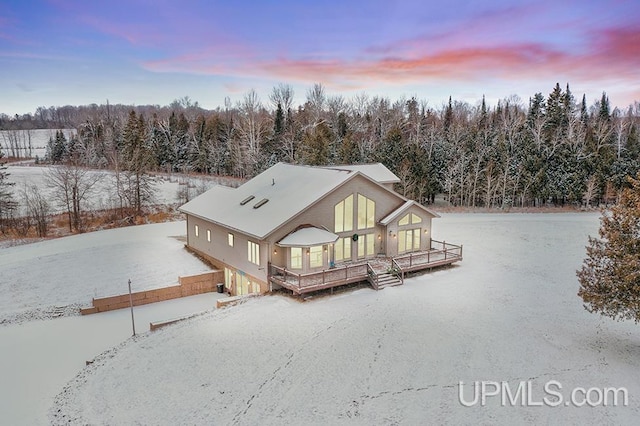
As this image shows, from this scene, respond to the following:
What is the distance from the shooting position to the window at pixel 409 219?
74.1ft

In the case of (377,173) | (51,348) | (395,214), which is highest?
(377,173)

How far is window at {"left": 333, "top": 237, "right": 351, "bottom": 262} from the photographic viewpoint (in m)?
20.7

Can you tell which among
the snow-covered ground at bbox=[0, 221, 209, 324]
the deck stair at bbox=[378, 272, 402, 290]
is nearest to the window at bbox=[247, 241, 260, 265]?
the snow-covered ground at bbox=[0, 221, 209, 324]

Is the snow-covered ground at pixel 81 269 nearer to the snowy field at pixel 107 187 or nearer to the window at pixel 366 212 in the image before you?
the window at pixel 366 212

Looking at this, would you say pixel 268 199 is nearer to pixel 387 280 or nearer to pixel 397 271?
pixel 387 280

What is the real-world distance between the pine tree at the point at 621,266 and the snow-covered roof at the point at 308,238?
33.1 feet

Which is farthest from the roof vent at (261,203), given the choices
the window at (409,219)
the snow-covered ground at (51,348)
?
the window at (409,219)

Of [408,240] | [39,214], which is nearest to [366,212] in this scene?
[408,240]

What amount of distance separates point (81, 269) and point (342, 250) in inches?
582

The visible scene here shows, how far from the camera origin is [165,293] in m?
20.3

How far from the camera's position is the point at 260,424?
399 inches

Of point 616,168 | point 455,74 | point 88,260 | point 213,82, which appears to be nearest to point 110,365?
point 88,260

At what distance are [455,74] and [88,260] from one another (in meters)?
41.7

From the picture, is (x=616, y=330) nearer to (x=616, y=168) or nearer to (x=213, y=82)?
(x=616, y=168)
